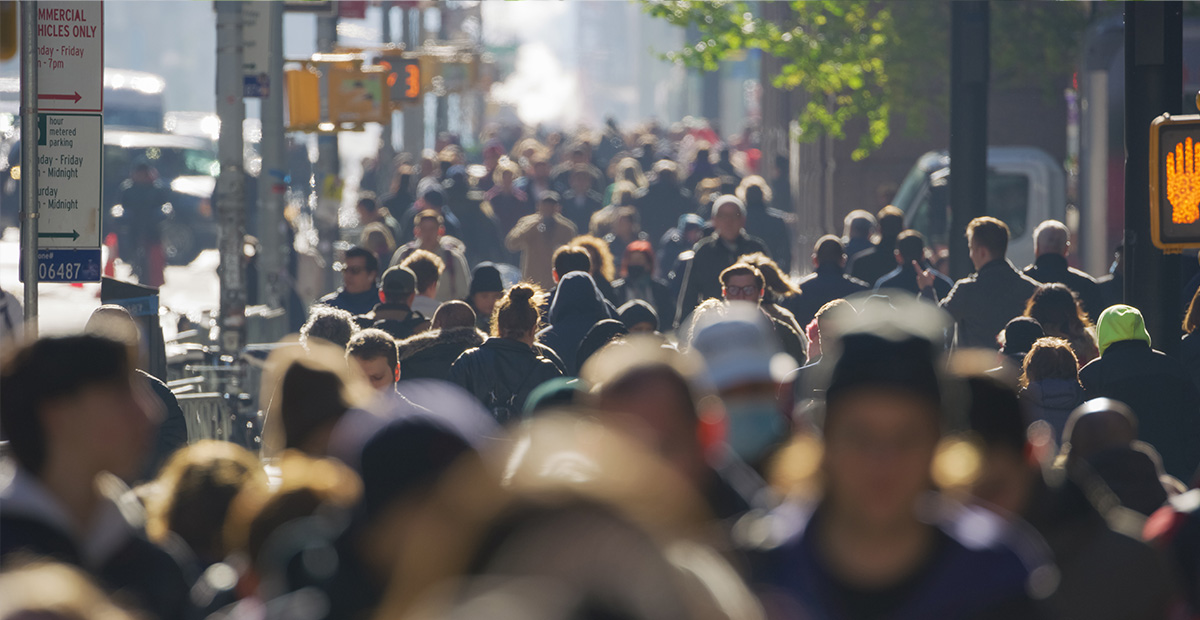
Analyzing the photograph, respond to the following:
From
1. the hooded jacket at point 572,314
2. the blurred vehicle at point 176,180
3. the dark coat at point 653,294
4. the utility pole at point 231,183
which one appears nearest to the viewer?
the hooded jacket at point 572,314

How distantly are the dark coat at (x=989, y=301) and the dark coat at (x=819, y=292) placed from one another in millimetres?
851

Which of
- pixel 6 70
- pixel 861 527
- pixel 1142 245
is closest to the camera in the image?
pixel 861 527

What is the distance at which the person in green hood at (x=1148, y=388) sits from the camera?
767 centimetres

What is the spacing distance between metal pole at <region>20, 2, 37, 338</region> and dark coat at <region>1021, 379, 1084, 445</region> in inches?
166

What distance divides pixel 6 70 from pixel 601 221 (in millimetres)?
63295

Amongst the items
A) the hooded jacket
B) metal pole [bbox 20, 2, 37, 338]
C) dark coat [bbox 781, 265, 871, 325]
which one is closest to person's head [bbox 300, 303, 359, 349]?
metal pole [bbox 20, 2, 37, 338]

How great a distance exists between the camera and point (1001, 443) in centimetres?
390

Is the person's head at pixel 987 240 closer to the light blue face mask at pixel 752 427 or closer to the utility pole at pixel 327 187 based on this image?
the light blue face mask at pixel 752 427

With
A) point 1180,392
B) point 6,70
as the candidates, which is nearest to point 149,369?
point 1180,392

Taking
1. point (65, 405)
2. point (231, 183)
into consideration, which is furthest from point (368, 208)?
point (65, 405)

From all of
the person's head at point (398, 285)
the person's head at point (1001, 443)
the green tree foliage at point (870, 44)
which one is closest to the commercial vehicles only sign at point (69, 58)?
the person's head at point (398, 285)

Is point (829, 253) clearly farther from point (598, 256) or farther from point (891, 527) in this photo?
point (891, 527)

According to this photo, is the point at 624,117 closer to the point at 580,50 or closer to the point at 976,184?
the point at 580,50

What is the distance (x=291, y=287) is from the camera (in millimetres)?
15867
